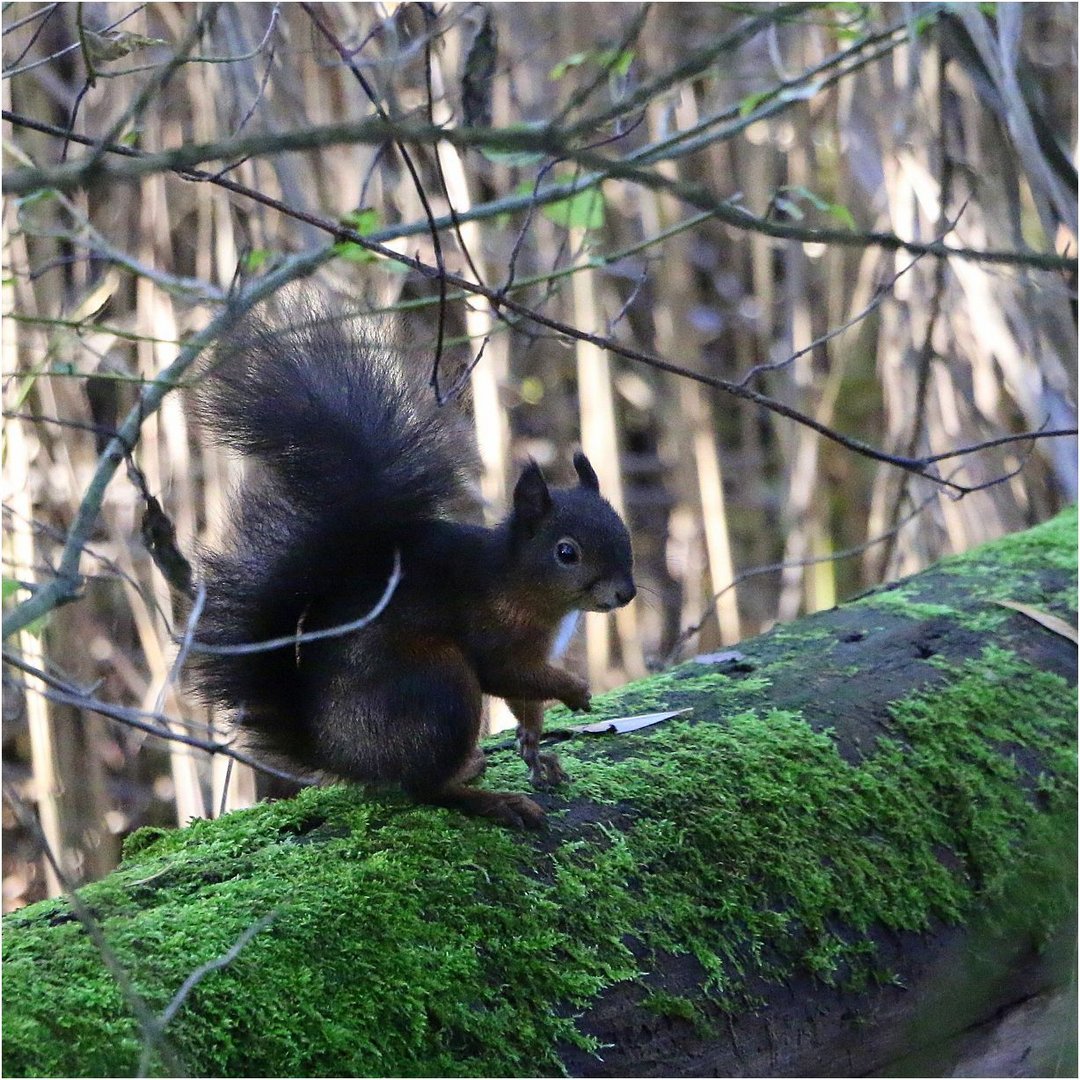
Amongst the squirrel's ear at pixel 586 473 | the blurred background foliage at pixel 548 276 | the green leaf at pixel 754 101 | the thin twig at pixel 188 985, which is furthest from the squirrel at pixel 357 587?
the green leaf at pixel 754 101

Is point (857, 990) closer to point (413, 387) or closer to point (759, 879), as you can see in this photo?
point (759, 879)

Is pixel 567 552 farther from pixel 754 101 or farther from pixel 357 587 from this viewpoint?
pixel 754 101

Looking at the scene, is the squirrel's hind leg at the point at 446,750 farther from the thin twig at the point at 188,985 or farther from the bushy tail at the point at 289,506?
the thin twig at the point at 188,985

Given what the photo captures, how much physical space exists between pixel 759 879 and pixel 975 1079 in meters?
0.41

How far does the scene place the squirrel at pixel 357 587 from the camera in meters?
1.90

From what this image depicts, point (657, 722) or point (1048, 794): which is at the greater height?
point (657, 722)

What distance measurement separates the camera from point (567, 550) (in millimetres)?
2242

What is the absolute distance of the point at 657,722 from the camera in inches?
88.0

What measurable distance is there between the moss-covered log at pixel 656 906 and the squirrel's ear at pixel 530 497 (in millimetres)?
403

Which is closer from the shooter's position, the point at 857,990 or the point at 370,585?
the point at 857,990

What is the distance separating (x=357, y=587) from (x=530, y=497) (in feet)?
1.34

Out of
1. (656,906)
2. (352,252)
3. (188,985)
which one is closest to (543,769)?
(656,906)

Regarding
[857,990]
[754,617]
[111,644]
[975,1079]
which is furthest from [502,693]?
[754,617]

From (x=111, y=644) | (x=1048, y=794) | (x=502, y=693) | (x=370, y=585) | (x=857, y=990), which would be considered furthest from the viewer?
(x=111, y=644)
